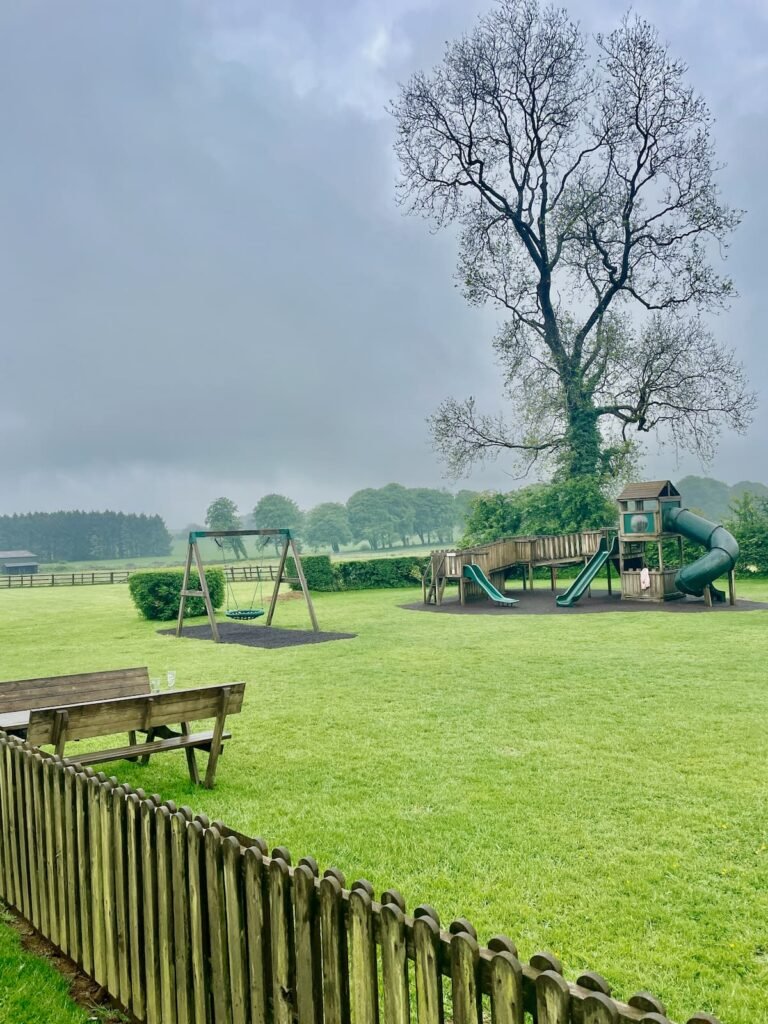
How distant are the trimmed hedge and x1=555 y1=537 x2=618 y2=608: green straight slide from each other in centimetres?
1022

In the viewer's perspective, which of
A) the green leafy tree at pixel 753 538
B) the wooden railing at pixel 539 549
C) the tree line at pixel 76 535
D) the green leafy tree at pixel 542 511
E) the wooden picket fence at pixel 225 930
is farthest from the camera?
the tree line at pixel 76 535

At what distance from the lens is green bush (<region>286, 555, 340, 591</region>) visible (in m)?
33.2

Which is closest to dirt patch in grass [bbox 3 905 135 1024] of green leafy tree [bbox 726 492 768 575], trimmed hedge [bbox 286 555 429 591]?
trimmed hedge [bbox 286 555 429 591]

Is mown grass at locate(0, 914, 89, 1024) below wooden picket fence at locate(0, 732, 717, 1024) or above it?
below

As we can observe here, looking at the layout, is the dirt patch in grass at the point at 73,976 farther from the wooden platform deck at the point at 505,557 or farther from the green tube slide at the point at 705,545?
the wooden platform deck at the point at 505,557

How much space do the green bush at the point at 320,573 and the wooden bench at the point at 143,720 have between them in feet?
84.8

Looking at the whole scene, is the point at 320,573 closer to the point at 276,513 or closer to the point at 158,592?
the point at 158,592

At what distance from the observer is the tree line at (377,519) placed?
14650 cm

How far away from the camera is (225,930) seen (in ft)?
9.87

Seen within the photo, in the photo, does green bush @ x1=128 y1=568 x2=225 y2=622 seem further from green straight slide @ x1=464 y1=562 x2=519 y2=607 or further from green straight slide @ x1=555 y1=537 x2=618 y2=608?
green straight slide @ x1=555 y1=537 x2=618 y2=608

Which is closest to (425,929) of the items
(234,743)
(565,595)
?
(234,743)

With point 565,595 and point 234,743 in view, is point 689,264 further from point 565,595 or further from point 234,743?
point 234,743

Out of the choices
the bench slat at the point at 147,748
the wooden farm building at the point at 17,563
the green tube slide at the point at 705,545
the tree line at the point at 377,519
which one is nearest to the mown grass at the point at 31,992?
the bench slat at the point at 147,748

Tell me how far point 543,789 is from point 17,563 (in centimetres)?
11466
